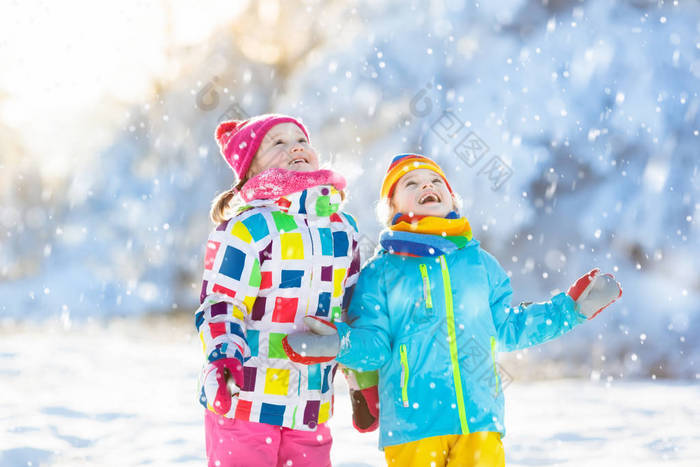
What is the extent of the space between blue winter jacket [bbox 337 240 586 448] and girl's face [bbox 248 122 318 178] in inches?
17.7

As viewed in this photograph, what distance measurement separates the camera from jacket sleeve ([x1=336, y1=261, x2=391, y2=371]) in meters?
2.12

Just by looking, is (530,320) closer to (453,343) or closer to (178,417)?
(453,343)

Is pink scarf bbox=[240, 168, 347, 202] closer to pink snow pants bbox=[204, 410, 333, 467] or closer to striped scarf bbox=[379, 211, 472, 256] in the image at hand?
striped scarf bbox=[379, 211, 472, 256]

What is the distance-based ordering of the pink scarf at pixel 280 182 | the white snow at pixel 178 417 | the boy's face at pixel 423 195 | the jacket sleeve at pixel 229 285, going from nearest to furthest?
the jacket sleeve at pixel 229 285 < the pink scarf at pixel 280 182 < the boy's face at pixel 423 195 < the white snow at pixel 178 417

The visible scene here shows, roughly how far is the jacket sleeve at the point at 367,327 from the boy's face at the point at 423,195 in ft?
0.85

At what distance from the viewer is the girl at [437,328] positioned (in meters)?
2.12

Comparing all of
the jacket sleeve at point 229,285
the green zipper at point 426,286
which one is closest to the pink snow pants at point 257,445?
the jacket sleeve at point 229,285

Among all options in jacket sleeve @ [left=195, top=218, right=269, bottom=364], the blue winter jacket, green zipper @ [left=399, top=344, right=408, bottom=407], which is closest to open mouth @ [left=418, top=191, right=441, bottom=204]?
the blue winter jacket

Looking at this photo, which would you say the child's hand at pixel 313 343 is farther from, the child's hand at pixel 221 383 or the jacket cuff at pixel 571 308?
the jacket cuff at pixel 571 308

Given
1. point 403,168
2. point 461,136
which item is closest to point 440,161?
point 461,136

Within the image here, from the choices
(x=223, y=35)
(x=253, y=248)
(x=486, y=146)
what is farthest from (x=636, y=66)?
(x=253, y=248)

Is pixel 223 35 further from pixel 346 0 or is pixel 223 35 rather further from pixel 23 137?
pixel 23 137

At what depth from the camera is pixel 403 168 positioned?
2.57 metres

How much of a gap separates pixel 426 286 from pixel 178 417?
10.3ft
